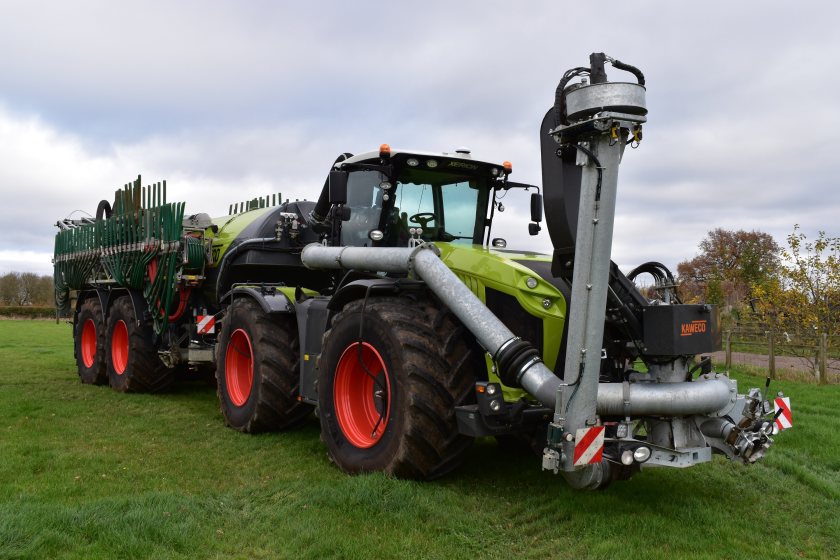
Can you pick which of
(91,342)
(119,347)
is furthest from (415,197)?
(91,342)

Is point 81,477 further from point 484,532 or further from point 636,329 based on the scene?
point 636,329

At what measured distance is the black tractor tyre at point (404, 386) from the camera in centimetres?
514

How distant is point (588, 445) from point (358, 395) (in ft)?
8.12

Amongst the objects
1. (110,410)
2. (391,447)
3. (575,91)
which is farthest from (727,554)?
(110,410)

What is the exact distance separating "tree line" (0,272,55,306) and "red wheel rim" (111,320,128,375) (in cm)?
5414

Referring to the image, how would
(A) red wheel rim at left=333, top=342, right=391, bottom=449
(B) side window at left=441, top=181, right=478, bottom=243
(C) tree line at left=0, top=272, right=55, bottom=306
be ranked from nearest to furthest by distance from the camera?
(A) red wheel rim at left=333, top=342, right=391, bottom=449 → (B) side window at left=441, top=181, right=478, bottom=243 → (C) tree line at left=0, top=272, right=55, bottom=306

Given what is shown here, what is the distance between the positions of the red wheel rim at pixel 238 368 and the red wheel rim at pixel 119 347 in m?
4.13

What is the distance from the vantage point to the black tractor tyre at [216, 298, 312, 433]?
7.46 meters

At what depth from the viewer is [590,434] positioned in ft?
14.4

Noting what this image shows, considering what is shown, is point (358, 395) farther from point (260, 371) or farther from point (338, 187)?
point (338, 187)

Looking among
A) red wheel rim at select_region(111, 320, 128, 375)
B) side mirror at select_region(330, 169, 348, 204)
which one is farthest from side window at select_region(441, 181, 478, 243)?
red wheel rim at select_region(111, 320, 128, 375)

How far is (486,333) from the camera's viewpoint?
16.1ft

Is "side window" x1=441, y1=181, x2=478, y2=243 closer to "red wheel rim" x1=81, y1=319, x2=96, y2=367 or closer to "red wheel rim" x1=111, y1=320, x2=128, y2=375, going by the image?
"red wheel rim" x1=111, y1=320, x2=128, y2=375

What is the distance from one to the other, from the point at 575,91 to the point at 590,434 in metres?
2.14
